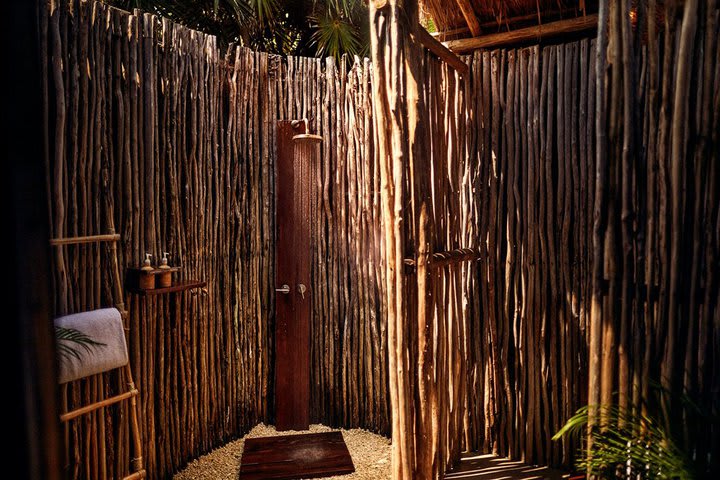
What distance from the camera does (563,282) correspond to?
3451 millimetres

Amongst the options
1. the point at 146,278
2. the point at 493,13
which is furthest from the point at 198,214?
the point at 493,13

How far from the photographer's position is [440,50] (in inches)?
125

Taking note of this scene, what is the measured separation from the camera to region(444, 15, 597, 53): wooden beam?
3.45 metres

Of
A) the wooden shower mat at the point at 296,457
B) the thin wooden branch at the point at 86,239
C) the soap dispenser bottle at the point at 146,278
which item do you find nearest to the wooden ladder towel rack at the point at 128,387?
the thin wooden branch at the point at 86,239

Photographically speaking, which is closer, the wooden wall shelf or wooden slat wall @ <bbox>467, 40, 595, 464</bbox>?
the wooden wall shelf

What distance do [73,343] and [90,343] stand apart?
9 centimetres

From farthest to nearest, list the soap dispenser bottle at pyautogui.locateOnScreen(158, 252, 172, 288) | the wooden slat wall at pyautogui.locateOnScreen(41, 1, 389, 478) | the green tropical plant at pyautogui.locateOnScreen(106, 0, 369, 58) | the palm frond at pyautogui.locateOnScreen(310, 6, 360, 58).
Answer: the palm frond at pyautogui.locateOnScreen(310, 6, 360, 58), the green tropical plant at pyautogui.locateOnScreen(106, 0, 369, 58), the soap dispenser bottle at pyautogui.locateOnScreen(158, 252, 172, 288), the wooden slat wall at pyautogui.locateOnScreen(41, 1, 389, 478)

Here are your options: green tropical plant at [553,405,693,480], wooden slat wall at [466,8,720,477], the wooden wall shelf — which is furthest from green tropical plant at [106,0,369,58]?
green tropical plant at [553,405,693,480]

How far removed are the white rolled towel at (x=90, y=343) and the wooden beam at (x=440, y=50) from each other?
7.56ft

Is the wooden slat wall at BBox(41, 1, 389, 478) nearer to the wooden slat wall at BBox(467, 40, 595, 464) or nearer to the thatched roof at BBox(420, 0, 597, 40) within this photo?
the thatched roof at BBox(420, 0, 597, 40)

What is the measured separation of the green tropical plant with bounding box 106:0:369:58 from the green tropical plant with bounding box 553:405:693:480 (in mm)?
6554

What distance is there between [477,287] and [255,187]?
6.38 ft

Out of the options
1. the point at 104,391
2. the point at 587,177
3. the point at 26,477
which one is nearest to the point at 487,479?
the point at 587,177

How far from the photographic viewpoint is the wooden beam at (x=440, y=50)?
2.94 meters
